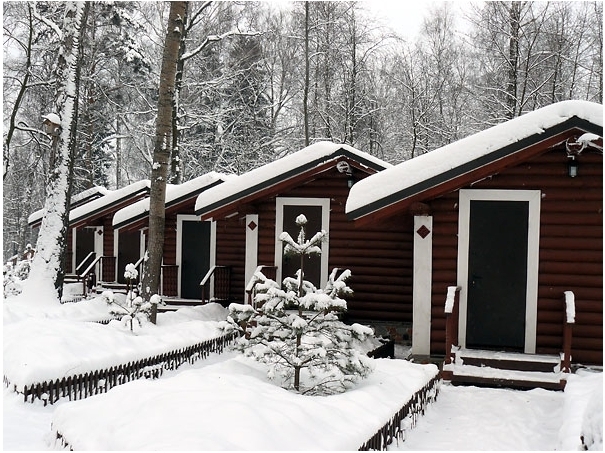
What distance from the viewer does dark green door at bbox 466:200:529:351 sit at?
32.6ft

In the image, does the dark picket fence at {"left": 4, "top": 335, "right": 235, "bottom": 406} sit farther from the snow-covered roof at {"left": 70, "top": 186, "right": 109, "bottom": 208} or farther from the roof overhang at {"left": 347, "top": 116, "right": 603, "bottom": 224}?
the snow-covered roof at {"left": 70, "top": 186, "right": 109, "bottom": 208}

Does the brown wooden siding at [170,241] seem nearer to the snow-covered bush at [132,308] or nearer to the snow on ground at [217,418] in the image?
the snow-covered bush at [132,308]

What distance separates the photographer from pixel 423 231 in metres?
10.2

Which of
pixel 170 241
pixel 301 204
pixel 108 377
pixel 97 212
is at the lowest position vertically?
pixel 108 377

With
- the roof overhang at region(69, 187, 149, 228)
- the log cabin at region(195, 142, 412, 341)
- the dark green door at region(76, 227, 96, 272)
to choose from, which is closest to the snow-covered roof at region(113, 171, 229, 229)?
the roof overhang at region(69, 187, 149, 228)

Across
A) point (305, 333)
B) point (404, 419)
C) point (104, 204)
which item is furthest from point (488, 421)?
point (104, 204)

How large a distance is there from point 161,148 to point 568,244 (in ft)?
26.5

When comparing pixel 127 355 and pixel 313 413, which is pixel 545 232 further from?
pixel 127 355

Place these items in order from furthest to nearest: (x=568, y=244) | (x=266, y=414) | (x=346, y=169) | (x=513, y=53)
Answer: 1. (x=513, y=53)
2. (x=346, y=169)
3. (x=568, y=244)
4. (x=266, y=414)

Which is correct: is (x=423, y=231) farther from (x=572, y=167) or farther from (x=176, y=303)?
(x=176, y=303)

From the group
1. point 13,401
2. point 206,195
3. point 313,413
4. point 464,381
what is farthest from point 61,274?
point 313,413

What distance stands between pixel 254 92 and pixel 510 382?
78.3 feet

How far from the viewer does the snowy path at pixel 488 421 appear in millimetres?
6828

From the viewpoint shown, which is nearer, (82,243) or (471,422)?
(471,422)
